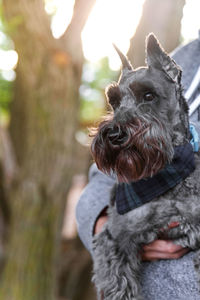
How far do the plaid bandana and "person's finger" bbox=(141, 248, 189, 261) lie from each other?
0.27 meters

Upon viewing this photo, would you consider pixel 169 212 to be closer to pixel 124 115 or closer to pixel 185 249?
pixel 185 249

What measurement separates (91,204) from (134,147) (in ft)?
3.01

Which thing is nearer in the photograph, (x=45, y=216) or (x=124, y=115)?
(x=124, y=115)

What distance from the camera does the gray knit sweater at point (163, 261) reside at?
251 centimetres

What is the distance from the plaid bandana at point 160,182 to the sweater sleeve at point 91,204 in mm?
499

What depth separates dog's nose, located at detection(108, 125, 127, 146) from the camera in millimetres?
2465

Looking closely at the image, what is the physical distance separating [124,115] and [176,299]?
1.02m

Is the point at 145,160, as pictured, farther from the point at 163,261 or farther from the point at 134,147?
the point at 163,261

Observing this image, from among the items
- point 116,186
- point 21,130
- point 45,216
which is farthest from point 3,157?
point 116,186

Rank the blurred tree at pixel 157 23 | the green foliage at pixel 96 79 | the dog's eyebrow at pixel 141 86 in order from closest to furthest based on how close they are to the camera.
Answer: the dog's eyebrow at pixel 141 86 → the blurred tree at pixel 157 23 → the green foliage at pixel 96 79

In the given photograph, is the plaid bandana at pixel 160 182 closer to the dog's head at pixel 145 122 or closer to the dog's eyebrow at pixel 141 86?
the dog's head at pixel 145 122

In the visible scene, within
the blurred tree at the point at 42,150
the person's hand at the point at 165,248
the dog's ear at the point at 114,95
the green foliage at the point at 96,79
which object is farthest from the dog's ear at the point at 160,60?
the green foliage at the point at 96,79

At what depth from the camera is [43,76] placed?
5203 mm

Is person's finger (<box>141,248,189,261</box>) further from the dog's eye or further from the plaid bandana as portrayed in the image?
the dog's eye
